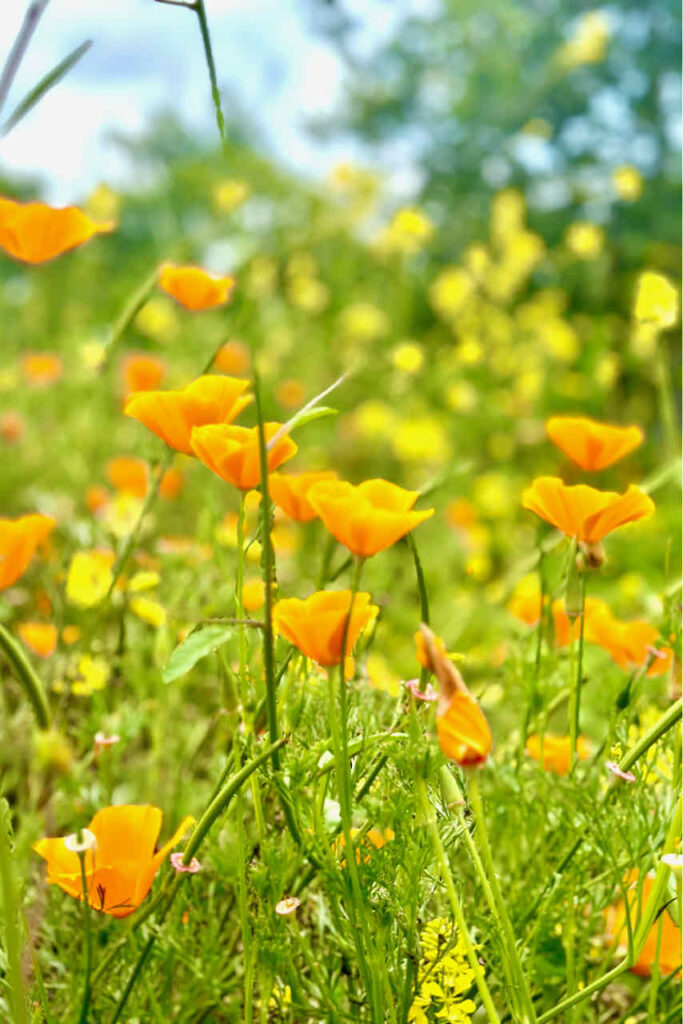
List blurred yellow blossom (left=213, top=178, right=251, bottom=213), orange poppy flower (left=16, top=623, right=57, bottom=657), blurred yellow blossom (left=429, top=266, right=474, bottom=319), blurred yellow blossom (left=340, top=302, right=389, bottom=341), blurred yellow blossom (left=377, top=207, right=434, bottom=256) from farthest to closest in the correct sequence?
blurred yellow blossom (left=340, top=302, right=389, bottom=341) < blurred yellow blossom (left=429, top=266, right=474, bottom=319) < blurred yellow blossom (left=377, top=207, right=434, bottom=256) < orange poppy flower (left=16, top=623, right=57, bottom=657) < blurred yellow blossom (left=213, top=178, right=251, bottom=213)

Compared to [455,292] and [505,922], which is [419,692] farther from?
[455,292]

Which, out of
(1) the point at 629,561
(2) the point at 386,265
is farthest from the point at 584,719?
(2) the point at 386,265

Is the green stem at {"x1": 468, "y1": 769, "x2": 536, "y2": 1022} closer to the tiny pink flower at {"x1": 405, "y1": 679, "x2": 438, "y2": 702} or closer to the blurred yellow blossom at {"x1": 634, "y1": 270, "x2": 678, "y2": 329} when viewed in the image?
the tiny pink flower at {"x1": 405, "y1": 679, "x2": 438, "y2": 702}

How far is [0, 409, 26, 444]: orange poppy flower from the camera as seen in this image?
2262 mm

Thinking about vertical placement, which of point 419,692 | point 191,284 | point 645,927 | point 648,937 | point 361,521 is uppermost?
point 191,284

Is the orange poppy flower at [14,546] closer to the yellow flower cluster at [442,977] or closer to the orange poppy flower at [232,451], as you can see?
the orange poppy flower at [232,451]

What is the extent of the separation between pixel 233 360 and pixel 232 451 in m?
1.85

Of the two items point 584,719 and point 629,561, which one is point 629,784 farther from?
point 629,561

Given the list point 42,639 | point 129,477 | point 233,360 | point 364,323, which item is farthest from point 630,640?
point 364,323

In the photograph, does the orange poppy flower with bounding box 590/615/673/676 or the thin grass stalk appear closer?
the thin grass stalk

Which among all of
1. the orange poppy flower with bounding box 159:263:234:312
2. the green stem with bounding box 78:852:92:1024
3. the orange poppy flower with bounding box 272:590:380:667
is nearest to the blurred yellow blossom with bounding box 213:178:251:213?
the orange poppy flower with bounding box 159:263:234:312

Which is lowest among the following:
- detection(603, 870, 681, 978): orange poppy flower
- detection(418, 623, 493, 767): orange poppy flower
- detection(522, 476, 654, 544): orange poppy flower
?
detection(603, 870, 681, 978): orange poppy flower

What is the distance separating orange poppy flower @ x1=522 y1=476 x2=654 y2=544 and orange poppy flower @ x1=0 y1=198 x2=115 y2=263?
1.21ft

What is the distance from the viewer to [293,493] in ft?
2.02
